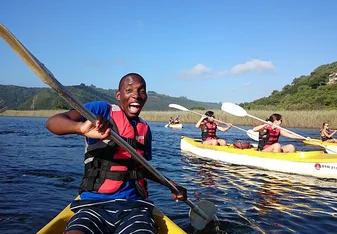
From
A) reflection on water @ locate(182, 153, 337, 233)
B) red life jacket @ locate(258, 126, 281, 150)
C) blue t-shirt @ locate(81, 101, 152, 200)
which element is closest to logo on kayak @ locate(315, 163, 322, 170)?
reflection on water @ locate(182, 153, 337, 233)

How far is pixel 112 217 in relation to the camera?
215cm

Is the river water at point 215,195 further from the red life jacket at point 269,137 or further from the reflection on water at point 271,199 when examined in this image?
the red life jacket at point 269,137

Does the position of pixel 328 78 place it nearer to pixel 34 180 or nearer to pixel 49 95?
pixel 34 180

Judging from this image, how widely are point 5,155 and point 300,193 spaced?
7.85m

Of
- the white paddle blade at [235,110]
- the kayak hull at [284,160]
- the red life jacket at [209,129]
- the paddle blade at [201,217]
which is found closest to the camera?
the paddle blade at [201,217]

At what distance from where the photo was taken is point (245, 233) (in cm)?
374

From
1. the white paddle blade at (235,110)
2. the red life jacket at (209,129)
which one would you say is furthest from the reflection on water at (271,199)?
the red life jacket at (209,129)

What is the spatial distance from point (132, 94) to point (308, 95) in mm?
50928

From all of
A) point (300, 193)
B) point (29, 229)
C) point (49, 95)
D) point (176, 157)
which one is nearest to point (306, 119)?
point (176, 157)

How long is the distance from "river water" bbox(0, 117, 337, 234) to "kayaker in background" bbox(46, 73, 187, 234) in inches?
65.5

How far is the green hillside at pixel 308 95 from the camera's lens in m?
40.2

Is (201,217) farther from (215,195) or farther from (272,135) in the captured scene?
(272,135)

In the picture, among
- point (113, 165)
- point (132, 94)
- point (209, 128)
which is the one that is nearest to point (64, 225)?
point (113, 165)

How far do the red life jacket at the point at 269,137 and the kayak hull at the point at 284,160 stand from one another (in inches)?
11.5
